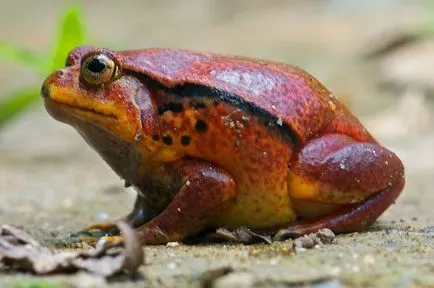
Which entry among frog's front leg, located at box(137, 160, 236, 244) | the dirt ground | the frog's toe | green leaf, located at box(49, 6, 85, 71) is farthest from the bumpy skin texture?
green leaf, located at box(49, 6, 85, 71)

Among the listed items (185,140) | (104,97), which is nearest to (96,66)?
(104,97)

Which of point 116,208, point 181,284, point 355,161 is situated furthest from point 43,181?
point 181,284

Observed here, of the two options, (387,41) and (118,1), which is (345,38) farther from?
(118,1)

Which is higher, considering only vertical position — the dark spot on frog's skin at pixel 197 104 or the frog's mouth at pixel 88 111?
the frog's mouth at pixel 88 111

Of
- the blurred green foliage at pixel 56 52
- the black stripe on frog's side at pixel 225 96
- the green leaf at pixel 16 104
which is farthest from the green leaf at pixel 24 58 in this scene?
the black stripe on frog's side at pixel 225 96

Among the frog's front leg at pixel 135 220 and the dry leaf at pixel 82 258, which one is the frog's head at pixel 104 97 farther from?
the dry leaf at pixel 82 258

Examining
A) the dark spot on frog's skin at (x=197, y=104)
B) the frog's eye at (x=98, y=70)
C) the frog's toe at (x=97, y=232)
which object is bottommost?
the frog's toe at (x=97, y=232)

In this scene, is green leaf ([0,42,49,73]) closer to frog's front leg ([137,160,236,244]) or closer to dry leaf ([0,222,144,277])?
frog's front leg ([137,160,236,244])
